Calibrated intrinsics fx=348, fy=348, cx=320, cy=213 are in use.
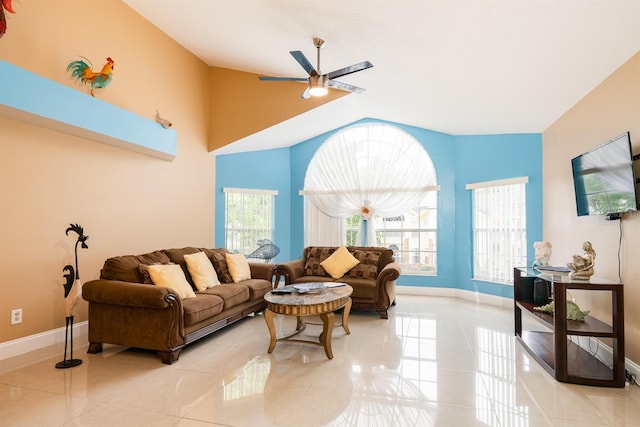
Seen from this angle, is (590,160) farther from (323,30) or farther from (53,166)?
(53,166)

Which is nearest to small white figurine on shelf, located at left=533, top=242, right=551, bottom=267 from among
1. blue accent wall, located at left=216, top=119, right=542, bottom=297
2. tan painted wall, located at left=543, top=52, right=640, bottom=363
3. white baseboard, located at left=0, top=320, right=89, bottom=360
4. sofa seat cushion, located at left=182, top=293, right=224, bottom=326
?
tan painted wall, located at left=543, top=52, right=640, bottom=363

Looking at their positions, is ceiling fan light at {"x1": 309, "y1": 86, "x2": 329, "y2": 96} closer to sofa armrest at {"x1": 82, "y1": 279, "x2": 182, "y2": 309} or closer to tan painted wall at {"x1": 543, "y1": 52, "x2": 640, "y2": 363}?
sofa armrest at {"x1": 82, "y1": 279, "x2": 182, "y2": 309}

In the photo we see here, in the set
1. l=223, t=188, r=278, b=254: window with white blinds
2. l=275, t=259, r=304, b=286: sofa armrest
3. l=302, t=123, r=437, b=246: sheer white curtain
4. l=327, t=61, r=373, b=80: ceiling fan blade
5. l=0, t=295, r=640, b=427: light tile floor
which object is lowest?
l=0, t=295, r=640, b=427: light tile floor

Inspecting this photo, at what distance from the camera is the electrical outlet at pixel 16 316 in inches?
130

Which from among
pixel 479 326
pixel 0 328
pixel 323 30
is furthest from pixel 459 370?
pixel 0 328

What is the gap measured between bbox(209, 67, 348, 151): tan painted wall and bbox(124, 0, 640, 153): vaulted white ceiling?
0.58ft

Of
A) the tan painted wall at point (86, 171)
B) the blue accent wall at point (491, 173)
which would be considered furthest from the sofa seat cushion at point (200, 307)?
the blue accent wall at point (491, 173)

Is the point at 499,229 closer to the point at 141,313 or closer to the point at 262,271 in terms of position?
the point at 262,271

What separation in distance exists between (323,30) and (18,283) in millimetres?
3947

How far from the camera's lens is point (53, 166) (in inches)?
142

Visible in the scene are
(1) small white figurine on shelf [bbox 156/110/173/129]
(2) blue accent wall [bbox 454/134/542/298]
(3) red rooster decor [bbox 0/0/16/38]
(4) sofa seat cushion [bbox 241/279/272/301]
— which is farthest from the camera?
(2) blue accent wall [bbox 454/134/542/298]

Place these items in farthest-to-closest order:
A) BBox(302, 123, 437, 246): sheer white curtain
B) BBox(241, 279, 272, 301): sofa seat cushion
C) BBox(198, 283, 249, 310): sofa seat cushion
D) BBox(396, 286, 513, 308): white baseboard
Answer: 1. BBox(302, 123, 437, 246): sheer white curtain
2. BBox(396, 286, 513, 308): white baseboard
3. BBox(241, 279, 272, 301): sofa seat cushion
4. BBox(198, 283, 249, 310): sofa seat cushion

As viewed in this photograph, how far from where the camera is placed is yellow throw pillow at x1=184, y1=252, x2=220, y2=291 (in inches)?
165

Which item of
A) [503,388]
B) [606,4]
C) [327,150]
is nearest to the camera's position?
[606,4]
